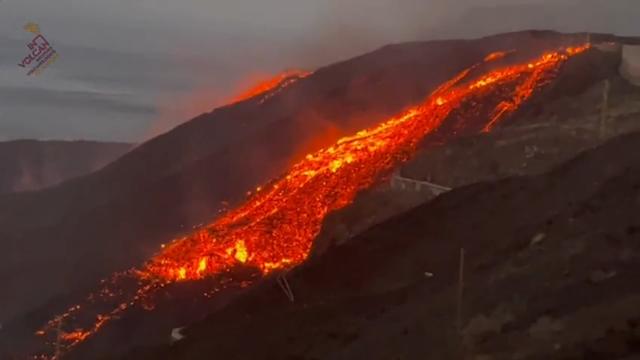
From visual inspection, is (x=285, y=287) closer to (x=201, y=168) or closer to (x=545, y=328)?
(x=545, y=328)

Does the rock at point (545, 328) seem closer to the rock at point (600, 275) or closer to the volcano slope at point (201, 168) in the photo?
the rock at point (600, 275)

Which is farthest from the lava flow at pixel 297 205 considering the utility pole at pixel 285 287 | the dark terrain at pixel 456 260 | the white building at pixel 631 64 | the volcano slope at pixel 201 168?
the volcano slope at pixel 201 168

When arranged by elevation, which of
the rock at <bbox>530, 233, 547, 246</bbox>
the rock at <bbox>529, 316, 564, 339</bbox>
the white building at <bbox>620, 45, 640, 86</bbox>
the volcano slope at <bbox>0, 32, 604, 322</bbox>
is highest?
the white building at <bbox>620, 45, 640, 86</bbox>

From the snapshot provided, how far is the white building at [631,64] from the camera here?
2587 inches

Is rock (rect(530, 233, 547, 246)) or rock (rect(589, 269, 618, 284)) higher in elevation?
rock (rect(589, 269, 618, 284))

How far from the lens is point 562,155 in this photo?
51812 mm

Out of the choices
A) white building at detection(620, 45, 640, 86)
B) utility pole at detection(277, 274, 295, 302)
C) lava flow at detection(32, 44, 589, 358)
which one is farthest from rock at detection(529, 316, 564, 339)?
white building at detection(620, 45, 640, 86)

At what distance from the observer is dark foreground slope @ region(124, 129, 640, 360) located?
25.4 m

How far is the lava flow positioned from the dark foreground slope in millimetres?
15235

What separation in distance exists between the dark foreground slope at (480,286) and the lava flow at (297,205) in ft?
50.0

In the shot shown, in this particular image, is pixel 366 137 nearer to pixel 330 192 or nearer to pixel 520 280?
pixel 330 192

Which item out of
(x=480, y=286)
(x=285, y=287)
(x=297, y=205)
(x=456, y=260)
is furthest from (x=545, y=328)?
(x=297, y=205)

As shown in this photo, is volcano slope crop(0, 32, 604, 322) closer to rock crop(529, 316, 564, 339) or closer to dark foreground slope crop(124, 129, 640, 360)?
dark foreground slope crop(124, 129, 640, 360)

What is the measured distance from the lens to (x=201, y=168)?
12769 cm
